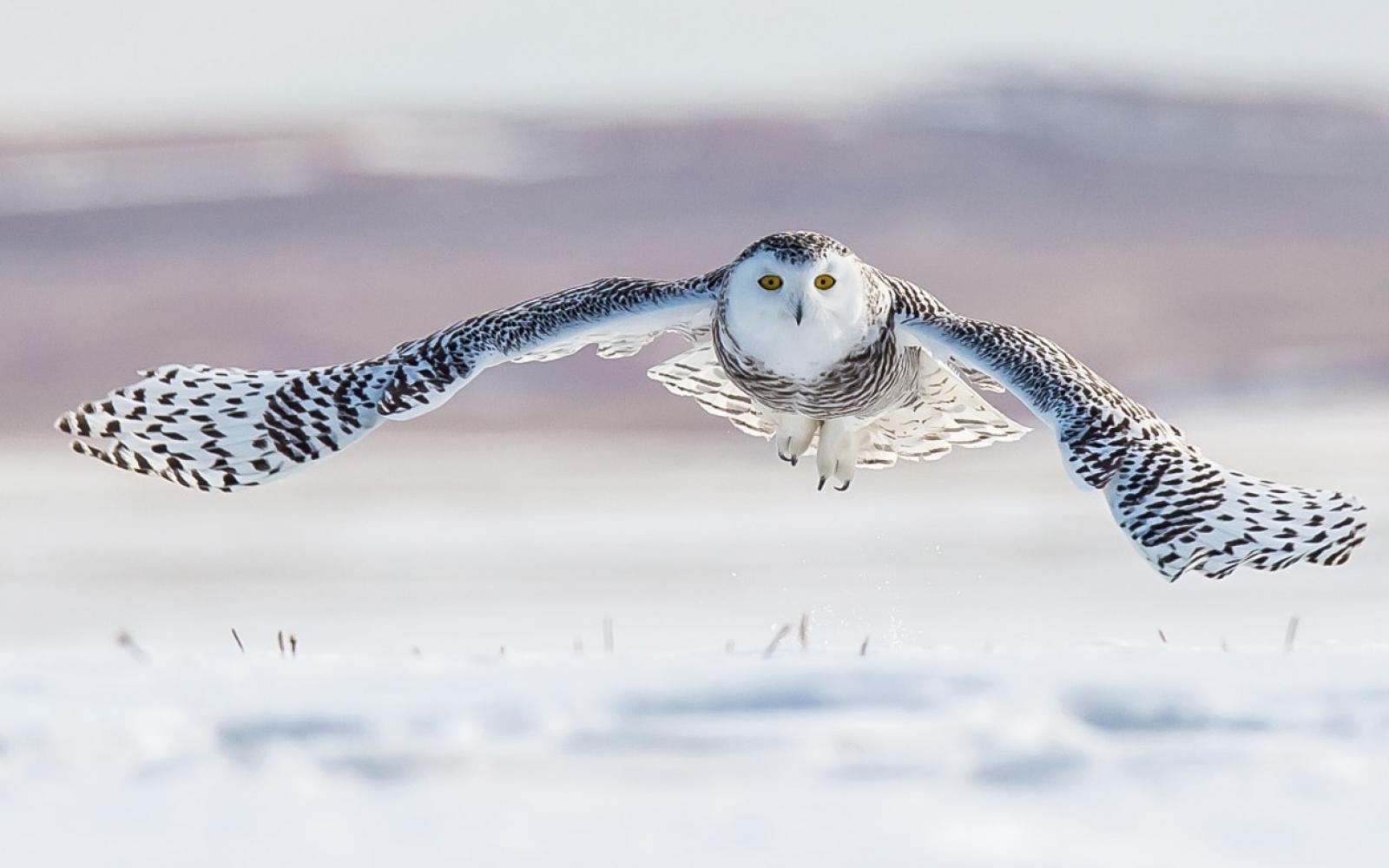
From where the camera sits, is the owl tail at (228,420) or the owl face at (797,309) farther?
the owl tail at (228,420)

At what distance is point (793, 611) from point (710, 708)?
9.25m

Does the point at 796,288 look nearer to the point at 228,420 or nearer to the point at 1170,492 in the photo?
the point at 1170,492

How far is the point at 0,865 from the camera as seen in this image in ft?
11.7

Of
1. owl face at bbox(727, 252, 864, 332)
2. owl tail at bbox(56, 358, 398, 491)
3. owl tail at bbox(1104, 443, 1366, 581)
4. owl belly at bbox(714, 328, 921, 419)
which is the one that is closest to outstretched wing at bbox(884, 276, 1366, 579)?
owl tail at bbox(1104, 443, 1366, 581)

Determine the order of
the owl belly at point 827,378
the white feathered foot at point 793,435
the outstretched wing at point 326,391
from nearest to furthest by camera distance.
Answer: the outstretched wing at point 326,391, the owl belly at point 827,378, the white feathered foot at point 793,435

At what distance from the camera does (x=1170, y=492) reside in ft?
19.4

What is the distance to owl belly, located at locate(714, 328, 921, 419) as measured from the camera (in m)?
7.30

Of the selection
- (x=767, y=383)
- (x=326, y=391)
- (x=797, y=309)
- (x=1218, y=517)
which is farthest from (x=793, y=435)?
(x=1218, y=517)

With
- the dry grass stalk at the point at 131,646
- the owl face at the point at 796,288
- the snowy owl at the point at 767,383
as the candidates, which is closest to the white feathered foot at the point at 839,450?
the snowy owl at the point at 767,383

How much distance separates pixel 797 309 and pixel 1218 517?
174cm

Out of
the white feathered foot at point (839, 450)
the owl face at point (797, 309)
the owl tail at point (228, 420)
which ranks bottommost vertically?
the white feathered foot at point (839, 450)

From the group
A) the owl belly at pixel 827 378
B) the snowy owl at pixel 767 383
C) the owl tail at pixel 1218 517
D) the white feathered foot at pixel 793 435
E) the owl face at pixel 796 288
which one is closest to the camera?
the owl tail at pixel 1218 517

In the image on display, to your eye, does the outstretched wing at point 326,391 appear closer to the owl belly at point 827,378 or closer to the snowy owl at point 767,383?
the snowy owl at point 767,383

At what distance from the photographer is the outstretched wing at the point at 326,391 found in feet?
23.6
